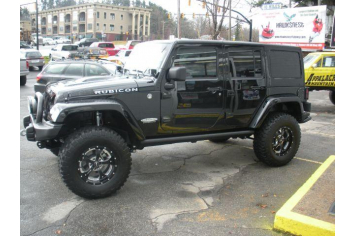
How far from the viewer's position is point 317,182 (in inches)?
182

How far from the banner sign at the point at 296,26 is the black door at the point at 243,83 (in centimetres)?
2325

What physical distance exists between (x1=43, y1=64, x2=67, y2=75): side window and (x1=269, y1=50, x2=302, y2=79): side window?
7921 millimetres

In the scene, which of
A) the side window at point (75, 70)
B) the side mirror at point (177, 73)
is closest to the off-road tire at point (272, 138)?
the side mirror at point (177, 73)

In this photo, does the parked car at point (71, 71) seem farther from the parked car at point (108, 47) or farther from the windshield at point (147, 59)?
the parked car at point (108, 47)

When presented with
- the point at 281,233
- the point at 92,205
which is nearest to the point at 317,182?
the point at 281,233

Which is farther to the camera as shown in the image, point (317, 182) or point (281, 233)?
point (317, 182)

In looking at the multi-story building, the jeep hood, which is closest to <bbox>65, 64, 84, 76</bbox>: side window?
the jeep hood

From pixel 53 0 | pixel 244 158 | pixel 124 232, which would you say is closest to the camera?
pixel 124 232

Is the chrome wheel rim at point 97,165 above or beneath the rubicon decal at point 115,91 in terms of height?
beneath

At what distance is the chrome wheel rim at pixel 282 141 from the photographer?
566 centimetres
